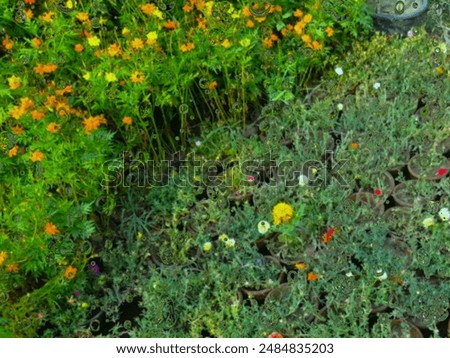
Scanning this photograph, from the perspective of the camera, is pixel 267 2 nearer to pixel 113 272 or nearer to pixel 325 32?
pixel 325 32

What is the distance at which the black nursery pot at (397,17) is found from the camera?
14.6 feet

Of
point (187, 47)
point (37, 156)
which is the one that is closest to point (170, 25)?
point (187, 47)

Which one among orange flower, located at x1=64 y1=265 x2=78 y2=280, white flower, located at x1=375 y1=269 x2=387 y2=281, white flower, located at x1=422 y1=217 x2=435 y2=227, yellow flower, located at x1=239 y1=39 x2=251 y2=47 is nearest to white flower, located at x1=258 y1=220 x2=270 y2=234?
white flower, located at x1=375 y1=269 x2=387 y2=281

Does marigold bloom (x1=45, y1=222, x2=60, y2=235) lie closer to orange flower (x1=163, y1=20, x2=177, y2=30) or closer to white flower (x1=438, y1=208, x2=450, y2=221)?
orange flower (x1=163, y1=20, x2=177, y2=30)

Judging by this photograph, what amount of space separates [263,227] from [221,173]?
22.8 inches

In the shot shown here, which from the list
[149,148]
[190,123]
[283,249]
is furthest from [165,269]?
[190,123]

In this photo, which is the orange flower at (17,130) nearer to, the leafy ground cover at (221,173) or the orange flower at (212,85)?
the leafy ground cover at (221,173)

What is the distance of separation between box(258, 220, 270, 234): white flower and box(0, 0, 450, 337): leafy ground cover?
5 cm

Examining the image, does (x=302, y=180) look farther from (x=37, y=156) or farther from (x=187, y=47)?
(x=37, y=156)

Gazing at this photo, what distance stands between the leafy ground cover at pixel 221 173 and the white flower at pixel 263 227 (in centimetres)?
5

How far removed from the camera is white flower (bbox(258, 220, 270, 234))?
3172 millimetres

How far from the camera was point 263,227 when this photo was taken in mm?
3189

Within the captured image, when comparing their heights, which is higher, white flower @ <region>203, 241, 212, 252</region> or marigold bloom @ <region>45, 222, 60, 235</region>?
marigold bloom @ <region>45, 222, 60, 235</region>

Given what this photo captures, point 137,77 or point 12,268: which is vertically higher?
point 137,77
